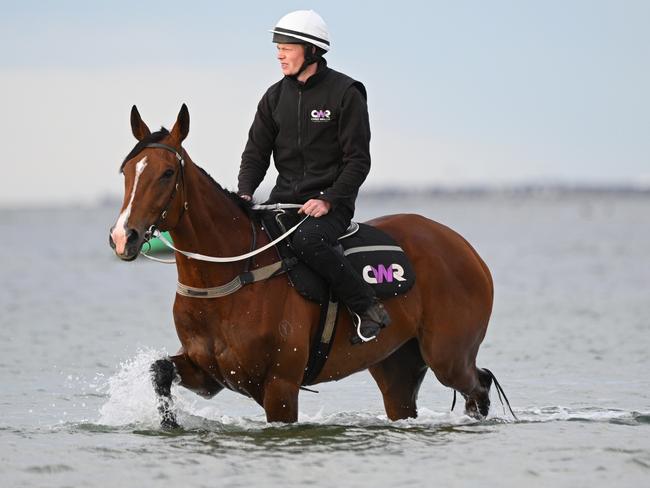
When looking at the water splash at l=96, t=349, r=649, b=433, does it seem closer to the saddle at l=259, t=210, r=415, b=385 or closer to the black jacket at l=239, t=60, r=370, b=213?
the saddle at l=259, t=210, r=415, b=385

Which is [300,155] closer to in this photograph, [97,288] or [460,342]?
[460,342]

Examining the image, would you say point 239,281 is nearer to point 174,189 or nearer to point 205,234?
point 205,234

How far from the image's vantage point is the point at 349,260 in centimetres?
1005

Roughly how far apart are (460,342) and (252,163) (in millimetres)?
2122

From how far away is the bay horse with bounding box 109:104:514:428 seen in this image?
29.6ft

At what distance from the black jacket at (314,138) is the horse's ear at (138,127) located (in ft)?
3.60

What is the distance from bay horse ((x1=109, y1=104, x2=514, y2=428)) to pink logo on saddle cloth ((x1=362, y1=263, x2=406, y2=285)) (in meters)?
0.17

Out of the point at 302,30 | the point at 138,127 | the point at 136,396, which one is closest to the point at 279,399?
the point at 136,396

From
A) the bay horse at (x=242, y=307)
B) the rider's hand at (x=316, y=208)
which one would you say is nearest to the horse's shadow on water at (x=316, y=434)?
the bay horse at (x=242, y=307)

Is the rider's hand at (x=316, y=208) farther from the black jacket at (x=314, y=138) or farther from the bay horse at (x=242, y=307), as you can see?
the bay horse at (x=242, y=307)

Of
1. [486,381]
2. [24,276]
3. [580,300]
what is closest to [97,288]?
[24,276]

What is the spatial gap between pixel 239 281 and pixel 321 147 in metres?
1.20

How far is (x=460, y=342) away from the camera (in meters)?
10.6

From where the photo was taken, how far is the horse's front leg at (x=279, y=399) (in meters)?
9.57
